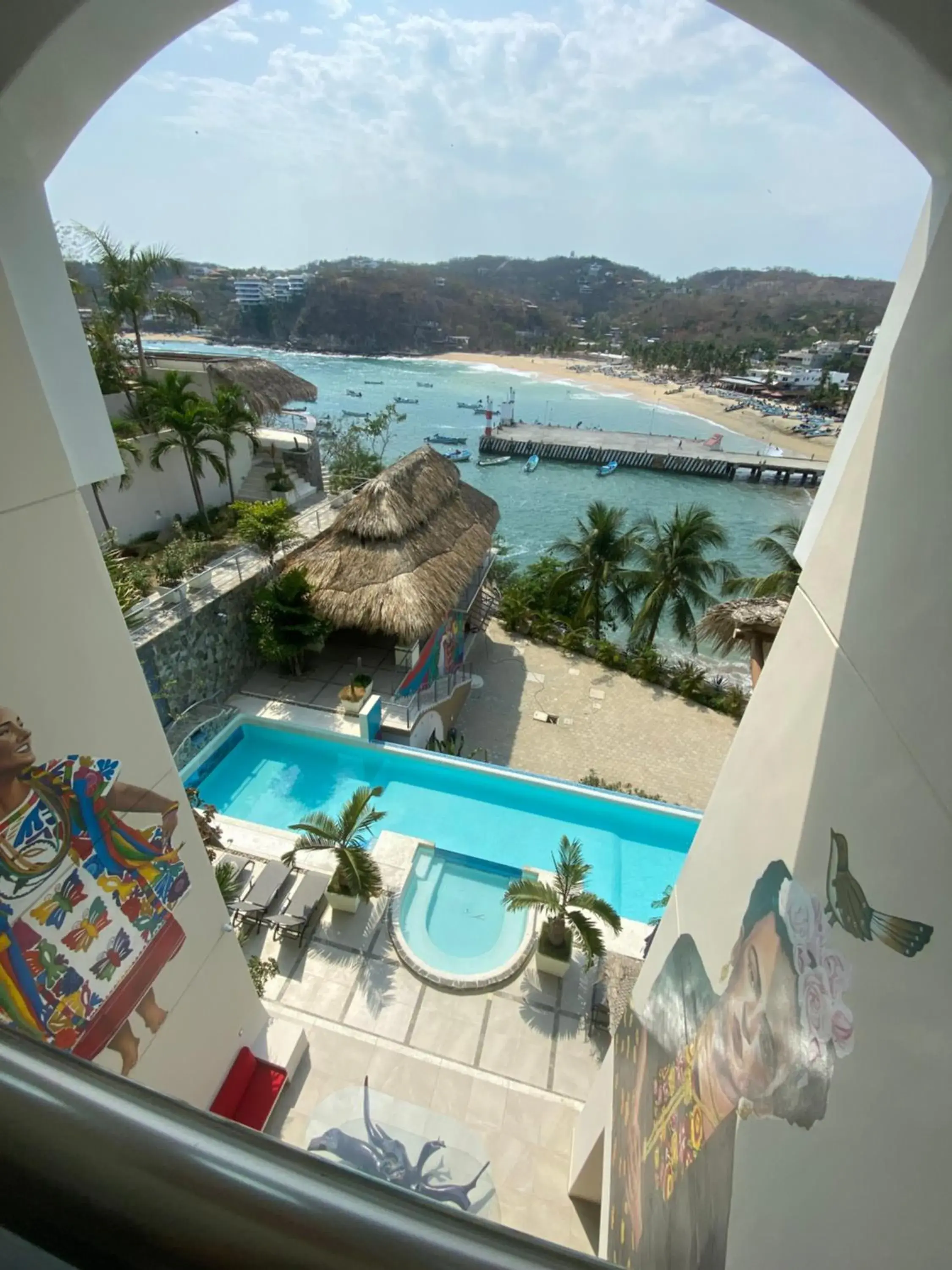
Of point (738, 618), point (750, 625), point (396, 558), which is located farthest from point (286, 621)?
point (750, 625)

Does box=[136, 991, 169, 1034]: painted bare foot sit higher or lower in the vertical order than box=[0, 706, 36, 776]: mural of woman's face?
lower

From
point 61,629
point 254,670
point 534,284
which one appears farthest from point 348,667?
point 534,284

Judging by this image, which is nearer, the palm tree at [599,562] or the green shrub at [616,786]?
the green shrub at [616,786]

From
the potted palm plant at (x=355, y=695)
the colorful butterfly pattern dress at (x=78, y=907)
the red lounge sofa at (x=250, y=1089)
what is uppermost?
the colorful butterfly pattern dress at (x=78, y=907)

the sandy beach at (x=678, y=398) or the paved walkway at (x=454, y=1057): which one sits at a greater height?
the paved walkway at (x=454, y=1057)

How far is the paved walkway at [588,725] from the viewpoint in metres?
11.9

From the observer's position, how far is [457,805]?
9.98 metres

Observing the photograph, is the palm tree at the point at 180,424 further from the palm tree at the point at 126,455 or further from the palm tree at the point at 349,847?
the palm tree at the point at 349,847

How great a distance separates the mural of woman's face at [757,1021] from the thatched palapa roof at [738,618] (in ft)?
16.3

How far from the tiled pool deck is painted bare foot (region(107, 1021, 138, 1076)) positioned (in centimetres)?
201

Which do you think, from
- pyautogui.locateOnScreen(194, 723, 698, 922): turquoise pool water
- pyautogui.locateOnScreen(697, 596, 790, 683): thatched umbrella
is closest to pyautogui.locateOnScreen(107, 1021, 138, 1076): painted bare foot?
pyautogui.locateOnScreen(194, 723, 698, 922): turquoise pool water

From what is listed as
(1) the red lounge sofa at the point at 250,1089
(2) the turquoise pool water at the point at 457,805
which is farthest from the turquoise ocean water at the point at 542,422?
(1) the red lounge sofa at the point at 250,1089

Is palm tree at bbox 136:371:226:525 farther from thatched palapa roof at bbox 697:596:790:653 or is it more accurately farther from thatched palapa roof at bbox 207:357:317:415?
thatched palapa roof at bbox 697:596:790:653

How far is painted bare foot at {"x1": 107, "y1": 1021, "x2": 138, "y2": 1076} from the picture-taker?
3.88 meters
